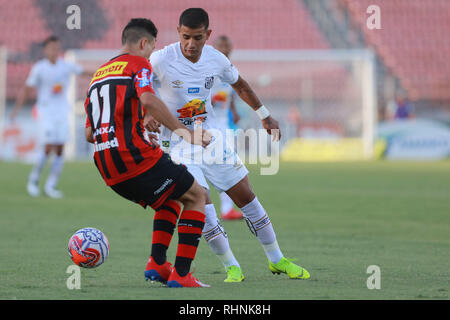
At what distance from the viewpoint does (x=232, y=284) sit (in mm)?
4977

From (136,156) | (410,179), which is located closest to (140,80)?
(136,156)

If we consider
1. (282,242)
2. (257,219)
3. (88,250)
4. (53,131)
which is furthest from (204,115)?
(53,131)

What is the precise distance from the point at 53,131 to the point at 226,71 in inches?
305

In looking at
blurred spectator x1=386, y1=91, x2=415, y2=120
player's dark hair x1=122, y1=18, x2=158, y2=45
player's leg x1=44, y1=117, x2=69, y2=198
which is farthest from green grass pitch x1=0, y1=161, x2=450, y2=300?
blurred spectator x1=386, y1=91, x2=415, y2=120

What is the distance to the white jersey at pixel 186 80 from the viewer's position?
5344mm

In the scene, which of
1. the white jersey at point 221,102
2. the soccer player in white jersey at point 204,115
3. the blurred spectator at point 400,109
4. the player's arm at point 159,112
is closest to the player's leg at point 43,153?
the white jersey at point 221,102

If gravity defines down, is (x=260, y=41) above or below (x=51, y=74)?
above

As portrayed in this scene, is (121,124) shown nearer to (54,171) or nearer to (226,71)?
(226,71)

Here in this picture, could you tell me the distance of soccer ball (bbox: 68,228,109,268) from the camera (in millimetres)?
5102

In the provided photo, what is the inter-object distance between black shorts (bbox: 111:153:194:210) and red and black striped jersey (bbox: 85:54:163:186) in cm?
4

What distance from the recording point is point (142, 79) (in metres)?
4.55

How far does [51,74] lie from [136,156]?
8.46m

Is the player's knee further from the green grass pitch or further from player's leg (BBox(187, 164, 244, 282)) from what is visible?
the green grass pitch
